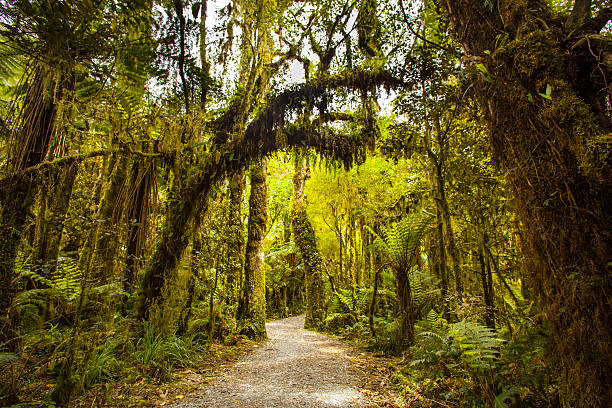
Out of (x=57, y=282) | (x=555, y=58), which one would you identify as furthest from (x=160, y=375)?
(x=555, y=58)

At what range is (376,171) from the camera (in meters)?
9.05

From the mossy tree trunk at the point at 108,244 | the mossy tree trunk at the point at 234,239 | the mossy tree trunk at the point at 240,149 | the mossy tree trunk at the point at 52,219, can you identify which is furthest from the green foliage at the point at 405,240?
the mossy tree trunk at the point at 52,219

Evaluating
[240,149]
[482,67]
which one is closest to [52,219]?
[240,149]

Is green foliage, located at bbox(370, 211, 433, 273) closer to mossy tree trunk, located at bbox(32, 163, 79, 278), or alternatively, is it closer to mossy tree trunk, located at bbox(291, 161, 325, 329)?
mossy tree trunk, located at bbox(291, 161, 325, 329)

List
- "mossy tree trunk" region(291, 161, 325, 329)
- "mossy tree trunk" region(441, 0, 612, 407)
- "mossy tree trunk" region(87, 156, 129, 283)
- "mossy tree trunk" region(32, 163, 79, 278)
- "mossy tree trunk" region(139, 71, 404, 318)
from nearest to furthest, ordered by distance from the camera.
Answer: "mossy tree trunk" region(441, 0, 612, 407)
"mossy tree trunk" region(32, 163, 79, 278)
"mossy tree trunk" region(87, 156, 129, 283)
"mossy tree trunk" region(139, 71, 404, 318)
"mossy tree trunk" region(291, 161, 325, 329)

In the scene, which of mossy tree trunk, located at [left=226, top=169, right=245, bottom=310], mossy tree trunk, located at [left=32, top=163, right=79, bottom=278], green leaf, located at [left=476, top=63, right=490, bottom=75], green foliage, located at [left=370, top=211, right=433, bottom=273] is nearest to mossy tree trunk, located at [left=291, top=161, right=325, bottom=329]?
mossy tree trunk, located at [left=226, top=169, right=245, bottom=310]

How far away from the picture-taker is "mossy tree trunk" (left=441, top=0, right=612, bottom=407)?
133 cm

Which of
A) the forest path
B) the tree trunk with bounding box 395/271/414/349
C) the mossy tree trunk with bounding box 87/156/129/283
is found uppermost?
the mossy tree trunk with bounding box 87/156/129/283

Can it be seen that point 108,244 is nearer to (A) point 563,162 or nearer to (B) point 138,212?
(B) point 138,212

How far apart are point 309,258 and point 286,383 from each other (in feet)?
16.5

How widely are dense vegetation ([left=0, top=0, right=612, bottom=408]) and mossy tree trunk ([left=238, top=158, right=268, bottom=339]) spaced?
42 millimetres

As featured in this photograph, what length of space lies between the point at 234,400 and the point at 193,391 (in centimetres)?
58

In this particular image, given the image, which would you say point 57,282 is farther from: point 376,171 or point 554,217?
point 376,171

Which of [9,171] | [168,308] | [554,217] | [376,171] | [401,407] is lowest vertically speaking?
[401,407]
